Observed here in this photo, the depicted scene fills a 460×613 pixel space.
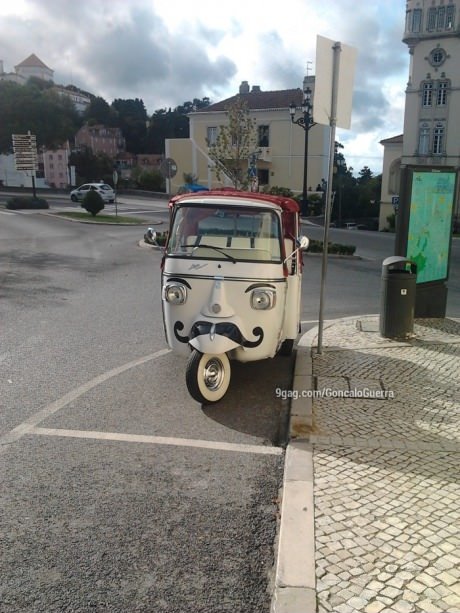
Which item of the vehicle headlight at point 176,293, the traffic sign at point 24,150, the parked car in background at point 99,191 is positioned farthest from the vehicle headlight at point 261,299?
the parked car in background at point 99,191

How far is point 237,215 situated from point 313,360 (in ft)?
6.73

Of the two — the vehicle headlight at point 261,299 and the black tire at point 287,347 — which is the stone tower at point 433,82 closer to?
the black tire at point 287,347

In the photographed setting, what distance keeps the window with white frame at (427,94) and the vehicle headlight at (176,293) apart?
51.6 metres

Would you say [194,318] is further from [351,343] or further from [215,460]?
[351,343]

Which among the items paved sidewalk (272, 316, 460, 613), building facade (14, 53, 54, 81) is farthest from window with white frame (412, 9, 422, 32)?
building facade (14, 53, 54, 81)

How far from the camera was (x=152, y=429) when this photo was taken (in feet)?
16.8

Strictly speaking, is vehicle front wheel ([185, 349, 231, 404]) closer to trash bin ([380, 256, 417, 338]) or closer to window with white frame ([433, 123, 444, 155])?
trash bin ([380, 256, 417, 338])

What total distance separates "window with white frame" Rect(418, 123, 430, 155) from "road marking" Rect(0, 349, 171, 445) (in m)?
49.8

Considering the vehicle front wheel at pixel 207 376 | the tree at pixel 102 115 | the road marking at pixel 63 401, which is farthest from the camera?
the tree at pixel 102 115

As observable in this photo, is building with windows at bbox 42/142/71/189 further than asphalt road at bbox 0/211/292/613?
Yes

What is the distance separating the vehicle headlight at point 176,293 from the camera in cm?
591

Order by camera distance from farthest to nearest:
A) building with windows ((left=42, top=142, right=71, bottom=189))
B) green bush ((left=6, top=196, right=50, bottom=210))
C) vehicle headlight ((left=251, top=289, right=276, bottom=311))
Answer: building with windows ((left=42, top=142, right=71, bottom=189)) < green bush ((left=6, top=196, right=50, bottom=210)) < vehicle headlight ((left=251, top=289, right=276, bottom=311))

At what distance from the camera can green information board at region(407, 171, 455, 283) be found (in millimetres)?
8695

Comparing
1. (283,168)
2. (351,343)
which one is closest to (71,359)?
(351,343)
